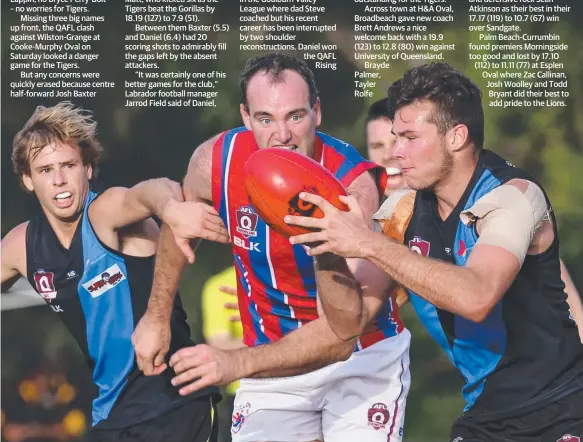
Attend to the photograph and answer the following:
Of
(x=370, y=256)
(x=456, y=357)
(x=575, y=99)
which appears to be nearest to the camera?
(x=370, y=256)

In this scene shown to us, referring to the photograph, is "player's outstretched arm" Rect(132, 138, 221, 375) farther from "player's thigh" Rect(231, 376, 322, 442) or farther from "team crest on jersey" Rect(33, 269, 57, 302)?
"team crest on jersey" Rect(33, 269, 57, 302)

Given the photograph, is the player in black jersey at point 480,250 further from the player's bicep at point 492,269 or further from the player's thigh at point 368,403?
the player's thigh at point 368,403

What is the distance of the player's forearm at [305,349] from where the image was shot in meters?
3.93

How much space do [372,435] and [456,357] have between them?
583mm

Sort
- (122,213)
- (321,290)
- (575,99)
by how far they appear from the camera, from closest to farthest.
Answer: (321,290)
(122,213)
(575,99)

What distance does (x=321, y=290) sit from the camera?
12.0 ft

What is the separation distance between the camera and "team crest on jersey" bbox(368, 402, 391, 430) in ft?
14.1

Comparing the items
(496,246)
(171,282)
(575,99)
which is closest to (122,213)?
(171,282)

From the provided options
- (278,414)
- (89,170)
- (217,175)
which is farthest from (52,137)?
(278,414)

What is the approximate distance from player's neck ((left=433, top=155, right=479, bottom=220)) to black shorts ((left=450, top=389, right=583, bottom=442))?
0.78 meters

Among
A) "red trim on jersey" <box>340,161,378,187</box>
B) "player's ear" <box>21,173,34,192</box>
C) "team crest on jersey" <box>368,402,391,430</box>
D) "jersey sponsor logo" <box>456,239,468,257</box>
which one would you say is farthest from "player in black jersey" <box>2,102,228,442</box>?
"jersey sponsor logo" <box>456,239,468,257</box>

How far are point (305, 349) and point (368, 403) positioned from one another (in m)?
0.51

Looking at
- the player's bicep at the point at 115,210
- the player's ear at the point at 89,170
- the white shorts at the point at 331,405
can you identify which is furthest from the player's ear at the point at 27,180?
the white shorts at the point at 331,405

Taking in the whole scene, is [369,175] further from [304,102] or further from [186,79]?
[186,79]
